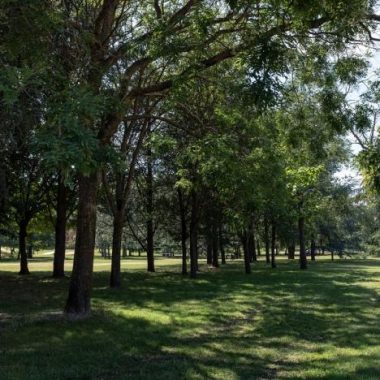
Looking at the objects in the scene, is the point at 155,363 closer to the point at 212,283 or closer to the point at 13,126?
the point at 13,126

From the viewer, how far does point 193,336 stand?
10.4m

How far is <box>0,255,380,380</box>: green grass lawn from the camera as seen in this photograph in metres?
7.62

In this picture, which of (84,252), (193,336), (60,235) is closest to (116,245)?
(60,235)

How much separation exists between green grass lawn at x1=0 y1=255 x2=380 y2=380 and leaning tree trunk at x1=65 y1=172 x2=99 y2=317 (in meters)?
0.43

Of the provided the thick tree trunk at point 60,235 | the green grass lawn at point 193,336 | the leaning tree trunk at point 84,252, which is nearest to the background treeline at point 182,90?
the leaning tree trunk at point 84,252

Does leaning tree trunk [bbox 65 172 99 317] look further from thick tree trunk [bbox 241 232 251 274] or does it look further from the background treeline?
thick tree trunk [bbox 241 232 251 274]

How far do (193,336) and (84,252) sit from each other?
3345 mm

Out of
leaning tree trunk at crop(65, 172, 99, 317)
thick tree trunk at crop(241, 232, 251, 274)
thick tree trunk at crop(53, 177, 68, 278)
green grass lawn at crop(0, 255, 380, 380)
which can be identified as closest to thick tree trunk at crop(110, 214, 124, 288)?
green grass lawn at crop(0, 255, 380, 380)

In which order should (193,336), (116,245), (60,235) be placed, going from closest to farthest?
(193,336), (116,245), (60,235)

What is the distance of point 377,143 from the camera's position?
1101 centimetres

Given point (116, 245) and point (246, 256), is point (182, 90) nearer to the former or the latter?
point (116, 245)

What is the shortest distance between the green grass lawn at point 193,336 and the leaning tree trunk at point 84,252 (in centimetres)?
43

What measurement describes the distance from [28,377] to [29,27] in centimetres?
452

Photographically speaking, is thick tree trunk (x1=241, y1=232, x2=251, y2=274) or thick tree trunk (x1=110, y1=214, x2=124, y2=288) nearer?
thick tree trunk (x1=110, y1=214, x2=124, y2=288)
